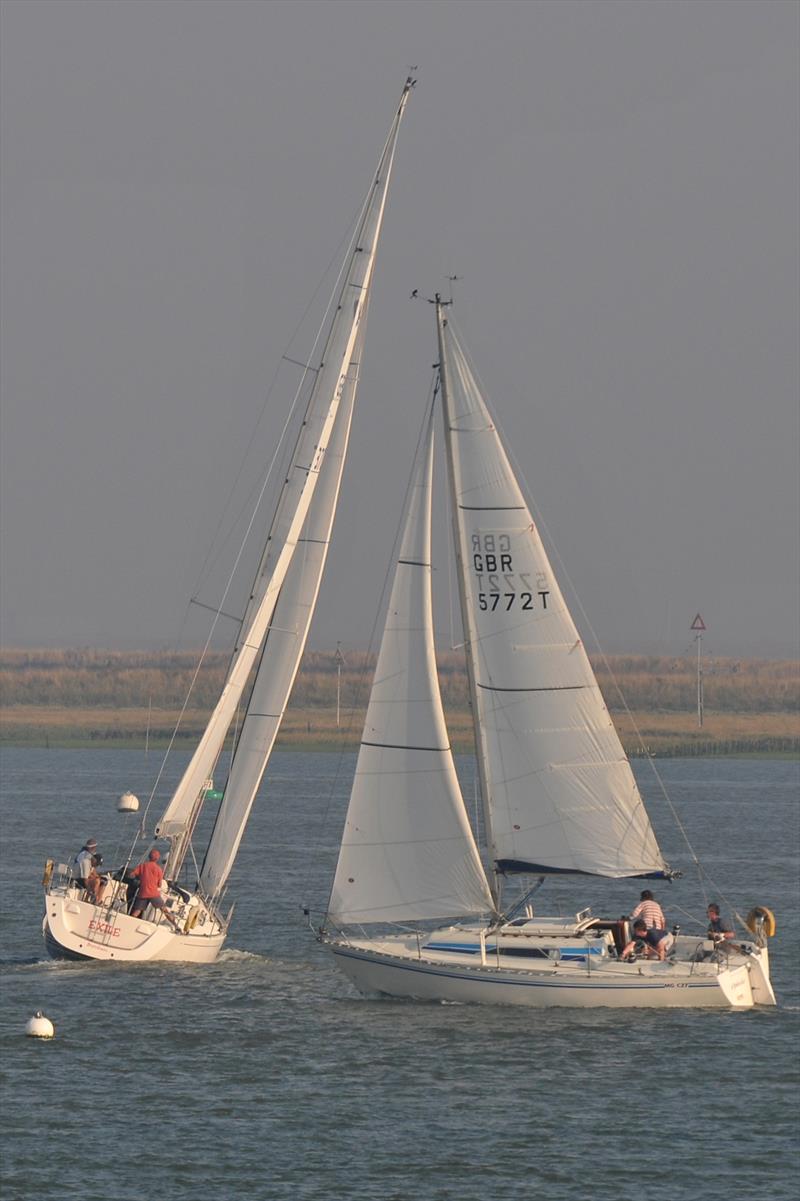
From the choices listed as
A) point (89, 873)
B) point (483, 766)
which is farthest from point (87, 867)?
point (483, 766)

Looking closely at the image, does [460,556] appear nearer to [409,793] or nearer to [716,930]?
[409,793]

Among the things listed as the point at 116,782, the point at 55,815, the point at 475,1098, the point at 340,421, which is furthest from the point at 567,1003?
the point at 116,782

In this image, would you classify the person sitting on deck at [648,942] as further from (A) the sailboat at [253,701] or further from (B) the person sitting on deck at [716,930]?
(A) the sailboat at [253,701]

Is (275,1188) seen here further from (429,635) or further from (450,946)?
(429,635)

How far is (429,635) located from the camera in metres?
38.2

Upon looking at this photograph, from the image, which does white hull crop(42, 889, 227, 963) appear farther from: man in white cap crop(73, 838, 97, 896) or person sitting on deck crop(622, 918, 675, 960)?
person sitting on deck crop(622, 918, 675, 960)

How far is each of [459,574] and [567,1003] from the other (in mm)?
8066

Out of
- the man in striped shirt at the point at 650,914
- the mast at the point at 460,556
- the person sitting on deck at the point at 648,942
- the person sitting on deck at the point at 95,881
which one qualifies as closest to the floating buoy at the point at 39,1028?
the person sitting on deck at the point at 95,881

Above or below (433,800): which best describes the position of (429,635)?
above

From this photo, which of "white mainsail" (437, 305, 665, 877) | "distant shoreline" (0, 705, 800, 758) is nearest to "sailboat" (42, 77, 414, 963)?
"white mainsail" (437, 305, 665, 877)

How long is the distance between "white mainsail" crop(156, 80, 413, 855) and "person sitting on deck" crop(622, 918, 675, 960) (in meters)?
9.64

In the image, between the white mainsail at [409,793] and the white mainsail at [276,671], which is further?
the white mainsail at [276,671]

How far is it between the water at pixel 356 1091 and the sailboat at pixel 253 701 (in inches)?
31.5

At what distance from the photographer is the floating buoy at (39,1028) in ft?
113
